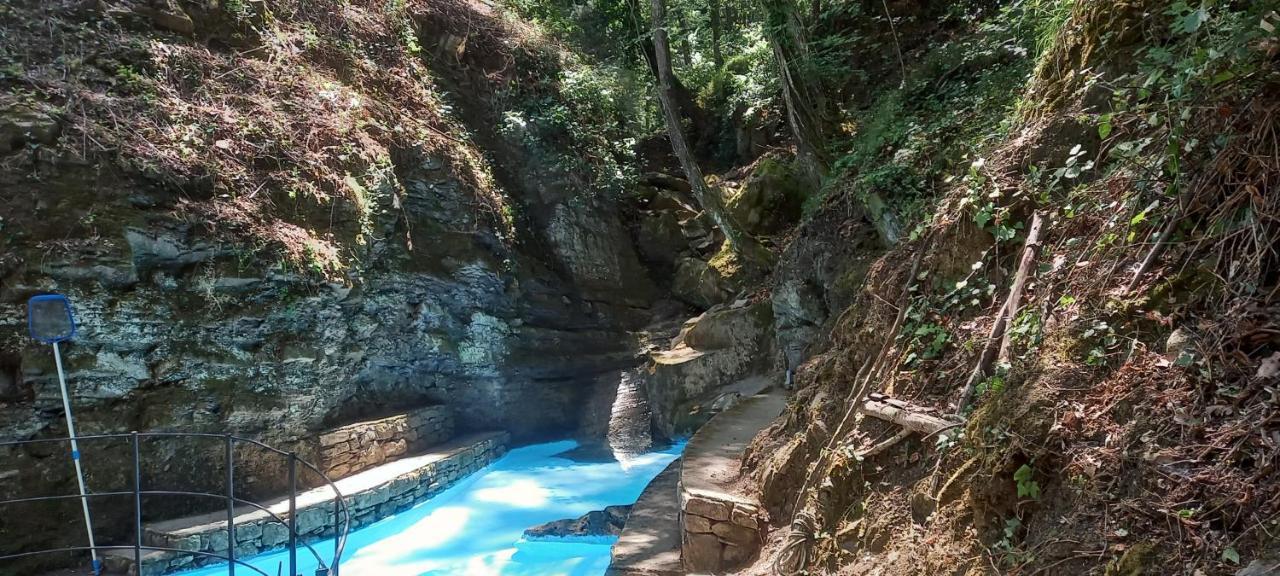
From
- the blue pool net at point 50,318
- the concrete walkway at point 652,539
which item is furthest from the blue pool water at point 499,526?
the blue pool net at point 50,318

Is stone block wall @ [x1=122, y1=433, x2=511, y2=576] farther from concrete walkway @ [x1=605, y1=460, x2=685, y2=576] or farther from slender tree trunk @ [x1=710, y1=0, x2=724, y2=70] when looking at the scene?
slender tree trunk @ [x1=710, y1=0, x2=724, y2=70]

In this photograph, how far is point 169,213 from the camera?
280 inches

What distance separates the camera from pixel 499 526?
8273mm

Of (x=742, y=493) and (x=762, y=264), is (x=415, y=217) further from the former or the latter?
(x=742, y=493)

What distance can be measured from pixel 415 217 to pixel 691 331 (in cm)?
503

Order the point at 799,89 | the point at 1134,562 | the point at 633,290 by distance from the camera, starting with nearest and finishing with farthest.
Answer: the point at 1134,562, the point at 799,89, the point at 633,290

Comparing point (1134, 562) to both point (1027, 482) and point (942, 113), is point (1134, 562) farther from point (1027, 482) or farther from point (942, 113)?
point (942, 113)

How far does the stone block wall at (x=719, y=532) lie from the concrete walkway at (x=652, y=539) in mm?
262

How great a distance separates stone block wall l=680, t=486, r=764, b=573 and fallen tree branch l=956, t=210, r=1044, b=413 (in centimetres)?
192

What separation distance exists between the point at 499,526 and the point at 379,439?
91.6 inches

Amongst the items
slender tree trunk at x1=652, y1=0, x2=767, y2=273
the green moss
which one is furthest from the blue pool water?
the green moss

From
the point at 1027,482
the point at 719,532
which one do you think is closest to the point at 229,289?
the point at 719,532

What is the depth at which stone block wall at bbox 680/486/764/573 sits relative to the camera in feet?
14.9

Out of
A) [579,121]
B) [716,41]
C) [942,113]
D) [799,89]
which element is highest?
[716,41]
